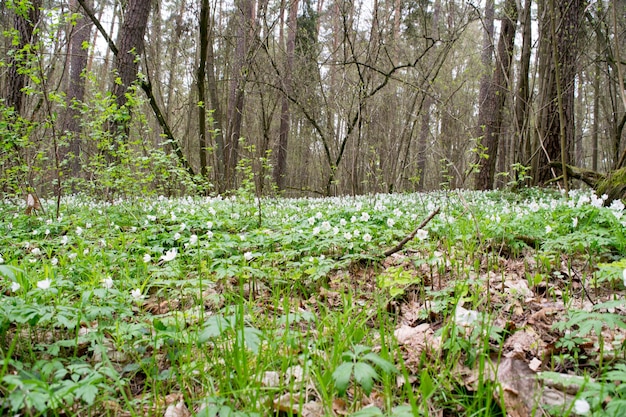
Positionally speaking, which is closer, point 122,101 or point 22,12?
point 22,12

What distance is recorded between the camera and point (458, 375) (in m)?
1.49

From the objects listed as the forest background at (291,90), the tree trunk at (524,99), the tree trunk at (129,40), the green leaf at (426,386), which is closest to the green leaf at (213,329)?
the green leaf at (426,386)

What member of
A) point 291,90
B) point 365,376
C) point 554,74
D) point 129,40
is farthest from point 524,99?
point 129,40

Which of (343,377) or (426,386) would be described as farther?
(426,386)

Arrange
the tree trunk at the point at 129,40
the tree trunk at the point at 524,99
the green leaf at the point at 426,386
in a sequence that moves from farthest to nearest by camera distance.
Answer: the tree trunk at the point at 129,40, the tree trunk at the point at 524,99, the green leaf at the point at 426,386

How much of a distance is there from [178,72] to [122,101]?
13.2m

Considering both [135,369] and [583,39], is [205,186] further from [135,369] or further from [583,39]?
[583,39]

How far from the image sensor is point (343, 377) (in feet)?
3.98

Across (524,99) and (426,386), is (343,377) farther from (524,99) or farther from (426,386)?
(524,99)

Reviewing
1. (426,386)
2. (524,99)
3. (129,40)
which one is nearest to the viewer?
(426,386)

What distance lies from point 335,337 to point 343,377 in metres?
0.35

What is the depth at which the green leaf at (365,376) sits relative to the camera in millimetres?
1175

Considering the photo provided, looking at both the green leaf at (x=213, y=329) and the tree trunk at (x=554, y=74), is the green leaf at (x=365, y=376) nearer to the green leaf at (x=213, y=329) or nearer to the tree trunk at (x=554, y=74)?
the green leaf at (x=213, y=329)

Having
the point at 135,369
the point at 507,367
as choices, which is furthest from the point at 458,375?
the point at 135,369
